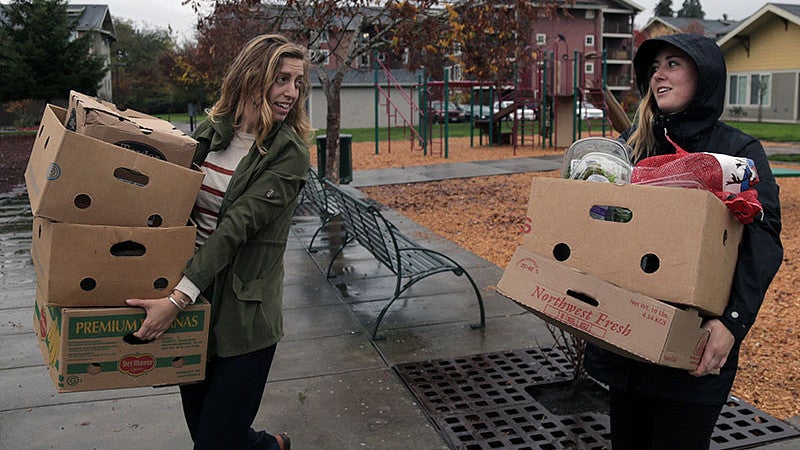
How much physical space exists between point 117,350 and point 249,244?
0.55 m

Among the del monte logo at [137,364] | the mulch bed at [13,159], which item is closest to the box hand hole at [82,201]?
the del monte logo at [137,364]

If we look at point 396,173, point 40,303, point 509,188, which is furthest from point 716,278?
point 396,173

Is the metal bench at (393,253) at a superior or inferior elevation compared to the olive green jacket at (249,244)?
inferior

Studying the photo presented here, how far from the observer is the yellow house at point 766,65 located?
34.8m

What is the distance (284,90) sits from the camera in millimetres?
2639

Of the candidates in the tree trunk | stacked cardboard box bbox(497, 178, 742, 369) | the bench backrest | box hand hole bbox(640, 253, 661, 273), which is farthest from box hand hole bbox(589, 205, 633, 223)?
the tree trunk

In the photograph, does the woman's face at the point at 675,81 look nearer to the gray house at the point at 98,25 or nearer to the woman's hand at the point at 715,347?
the woman's hand at the point at 715,347

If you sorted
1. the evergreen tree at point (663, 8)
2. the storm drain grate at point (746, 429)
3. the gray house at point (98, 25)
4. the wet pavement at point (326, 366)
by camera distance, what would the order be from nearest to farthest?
the storm drain grate at point (746, 429)
the wet pavement at point (326, 366)
the gray house at point (98, 25)
the evergreen tree at point (663, 8)

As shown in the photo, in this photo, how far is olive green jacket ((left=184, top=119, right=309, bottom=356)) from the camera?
95.8 inches

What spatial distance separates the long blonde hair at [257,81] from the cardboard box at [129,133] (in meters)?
0.20

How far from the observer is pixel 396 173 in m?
15.5

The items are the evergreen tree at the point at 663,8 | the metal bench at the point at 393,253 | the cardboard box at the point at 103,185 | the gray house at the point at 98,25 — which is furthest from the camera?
the evergreen tree at the point at 663,8

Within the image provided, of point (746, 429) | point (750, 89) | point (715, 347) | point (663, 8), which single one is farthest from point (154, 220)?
point (663, 8)

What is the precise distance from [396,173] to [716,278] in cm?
1363
